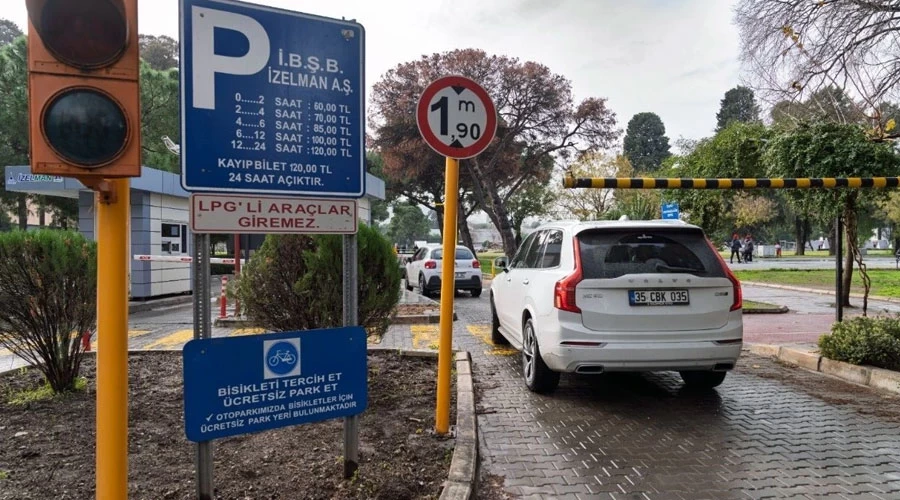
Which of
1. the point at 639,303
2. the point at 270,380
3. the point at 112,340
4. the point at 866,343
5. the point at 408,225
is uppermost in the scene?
the point at 408,225

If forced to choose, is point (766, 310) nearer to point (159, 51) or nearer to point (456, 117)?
point (456, 117)

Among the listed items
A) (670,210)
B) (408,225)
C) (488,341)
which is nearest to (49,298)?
(488,341)

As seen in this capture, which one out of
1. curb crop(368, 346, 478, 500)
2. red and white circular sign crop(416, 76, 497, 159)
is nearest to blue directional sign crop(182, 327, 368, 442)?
curb crop(368, 346, 478, 500)

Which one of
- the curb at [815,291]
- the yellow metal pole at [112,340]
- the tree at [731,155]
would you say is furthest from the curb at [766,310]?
the yellow metal pole at [112,340]

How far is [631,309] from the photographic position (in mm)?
4984

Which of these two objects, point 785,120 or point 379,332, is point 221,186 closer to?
point 379,332

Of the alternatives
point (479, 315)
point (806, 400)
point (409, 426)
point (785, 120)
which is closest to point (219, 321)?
point (479, 315)

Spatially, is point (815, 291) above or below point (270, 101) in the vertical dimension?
below

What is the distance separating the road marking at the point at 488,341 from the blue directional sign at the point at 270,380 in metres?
4.70

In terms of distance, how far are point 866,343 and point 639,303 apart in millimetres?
3142

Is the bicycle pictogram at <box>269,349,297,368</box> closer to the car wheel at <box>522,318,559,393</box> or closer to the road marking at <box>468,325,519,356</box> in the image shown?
the car wheel at <box>522,318,559,393</box>

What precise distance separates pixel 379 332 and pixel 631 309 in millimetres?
2563

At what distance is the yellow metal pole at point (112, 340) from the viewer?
2.44 m

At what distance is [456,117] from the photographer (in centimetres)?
430
